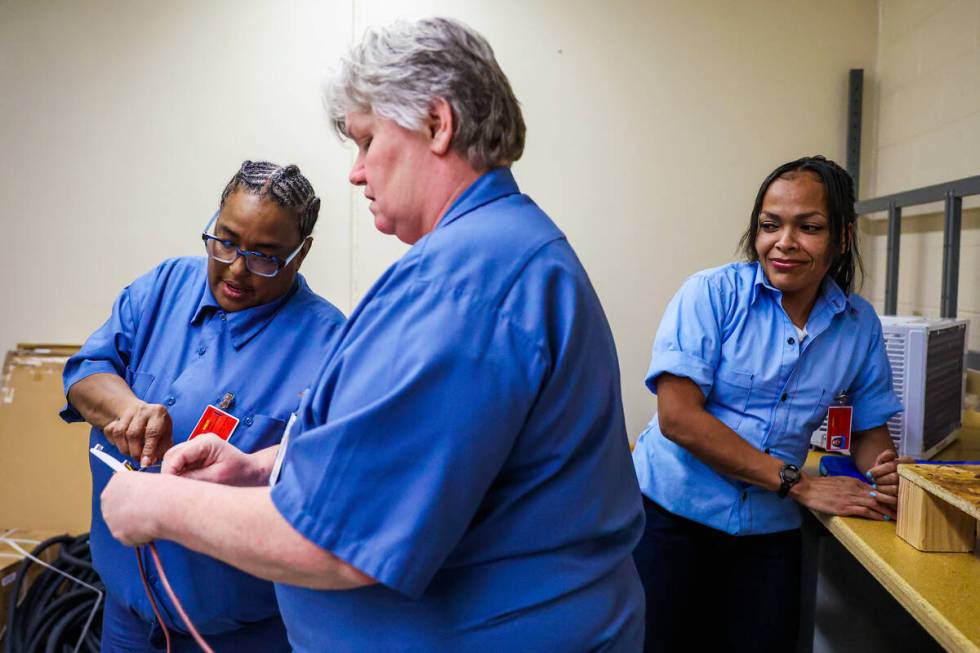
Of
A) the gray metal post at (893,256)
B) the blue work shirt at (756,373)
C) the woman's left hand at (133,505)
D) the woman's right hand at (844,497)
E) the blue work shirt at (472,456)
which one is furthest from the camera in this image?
the gray metal post at (893,256)

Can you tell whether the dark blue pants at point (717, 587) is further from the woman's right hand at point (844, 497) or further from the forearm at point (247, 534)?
the forearm at point (247, 534)

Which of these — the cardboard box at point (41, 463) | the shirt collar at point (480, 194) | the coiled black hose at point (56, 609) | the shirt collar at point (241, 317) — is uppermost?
the shirt collar at point (480, 194)

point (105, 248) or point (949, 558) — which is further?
point (105, 248)

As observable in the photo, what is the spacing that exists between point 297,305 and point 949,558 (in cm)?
→ 119

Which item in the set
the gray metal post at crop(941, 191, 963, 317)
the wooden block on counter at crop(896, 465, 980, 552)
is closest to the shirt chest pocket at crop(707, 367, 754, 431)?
the wooden block on counter at crop(896, 465, 980, 552)

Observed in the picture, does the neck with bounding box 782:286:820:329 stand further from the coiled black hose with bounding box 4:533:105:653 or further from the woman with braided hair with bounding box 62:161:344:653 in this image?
the coiled black hose with bounding box 4:533:105:653

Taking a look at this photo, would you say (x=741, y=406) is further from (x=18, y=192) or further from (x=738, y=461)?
(x=18, y=192)

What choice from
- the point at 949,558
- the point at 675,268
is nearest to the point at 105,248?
the point at 675,268

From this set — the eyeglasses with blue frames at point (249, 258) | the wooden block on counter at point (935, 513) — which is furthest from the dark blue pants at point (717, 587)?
the eyeglasses with blue frames at point (249, 258)

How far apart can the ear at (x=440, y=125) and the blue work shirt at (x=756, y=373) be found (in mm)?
846

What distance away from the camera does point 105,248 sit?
2.95 metres

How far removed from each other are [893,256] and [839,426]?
1.22 metres

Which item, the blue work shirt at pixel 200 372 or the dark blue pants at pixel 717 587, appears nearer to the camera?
the blue work shirt at pixel 200 372

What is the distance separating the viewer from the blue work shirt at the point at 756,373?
4.98ft
